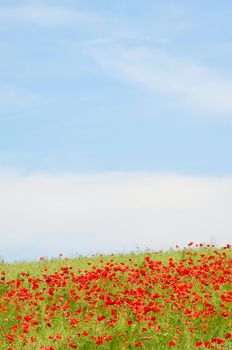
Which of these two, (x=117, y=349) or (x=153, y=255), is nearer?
(x=117, y=349)

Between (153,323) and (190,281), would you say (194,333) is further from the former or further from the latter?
(190,281)

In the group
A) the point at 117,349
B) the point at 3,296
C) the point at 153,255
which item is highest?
the point at 153,255

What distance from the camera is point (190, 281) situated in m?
16.6

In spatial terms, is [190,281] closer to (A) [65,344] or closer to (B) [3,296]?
(B) [3,296]

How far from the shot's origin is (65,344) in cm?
1152

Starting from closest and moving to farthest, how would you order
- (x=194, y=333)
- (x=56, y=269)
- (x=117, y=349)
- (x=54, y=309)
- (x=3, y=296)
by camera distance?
(x=117, y=349) → (x=194, y=333) → (x=54, y=309) → (x=3, y=296) → (x=56, y=269)

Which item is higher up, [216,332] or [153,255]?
[153,255]

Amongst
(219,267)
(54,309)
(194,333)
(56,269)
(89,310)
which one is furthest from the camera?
(56,269)

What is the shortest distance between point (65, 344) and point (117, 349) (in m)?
1.03

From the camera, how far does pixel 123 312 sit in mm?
13695

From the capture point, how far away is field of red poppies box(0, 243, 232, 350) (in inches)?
455

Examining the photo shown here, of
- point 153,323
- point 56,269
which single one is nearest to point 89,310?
point 153,323

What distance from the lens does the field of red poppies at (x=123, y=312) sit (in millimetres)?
11547

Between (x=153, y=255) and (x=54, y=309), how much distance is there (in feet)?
24.8
